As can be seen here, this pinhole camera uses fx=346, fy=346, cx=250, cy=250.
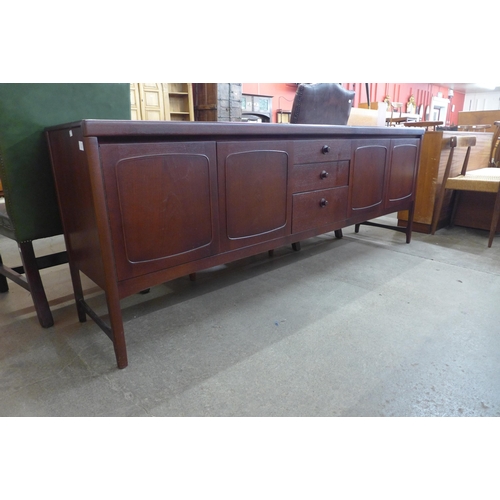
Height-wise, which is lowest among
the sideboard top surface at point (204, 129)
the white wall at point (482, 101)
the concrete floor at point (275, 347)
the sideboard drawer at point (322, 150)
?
the concrete floor at point (275, 347)

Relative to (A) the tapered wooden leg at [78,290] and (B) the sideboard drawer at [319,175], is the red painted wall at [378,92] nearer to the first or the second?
(B) the sideboard drawer at [319,175]

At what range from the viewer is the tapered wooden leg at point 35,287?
1319 millimetres

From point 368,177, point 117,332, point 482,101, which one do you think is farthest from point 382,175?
point 482,101

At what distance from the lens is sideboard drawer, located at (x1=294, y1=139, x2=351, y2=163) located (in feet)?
4.88

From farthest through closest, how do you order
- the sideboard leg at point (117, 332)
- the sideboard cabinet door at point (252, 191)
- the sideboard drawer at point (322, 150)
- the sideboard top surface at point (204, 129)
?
the sideboard drawer at point (322, 150) → the sideboard cabinet door at point (252, 191) → the sideboard leg at point (117, 332) → the sideboard top surface at point (204, 129)

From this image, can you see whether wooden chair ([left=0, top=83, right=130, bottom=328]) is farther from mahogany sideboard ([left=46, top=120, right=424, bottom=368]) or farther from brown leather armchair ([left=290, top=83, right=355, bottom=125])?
brown leather armchair ([left=290, top=83, right=355, bottom=125])

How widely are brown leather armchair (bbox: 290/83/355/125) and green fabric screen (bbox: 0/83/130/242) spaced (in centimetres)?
78

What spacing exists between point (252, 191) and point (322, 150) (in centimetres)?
46

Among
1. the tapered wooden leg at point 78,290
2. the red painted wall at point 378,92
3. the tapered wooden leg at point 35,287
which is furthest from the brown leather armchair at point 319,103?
the red painted wall at point 378,92

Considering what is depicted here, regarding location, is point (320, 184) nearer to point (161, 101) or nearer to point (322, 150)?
point (322, 150)
